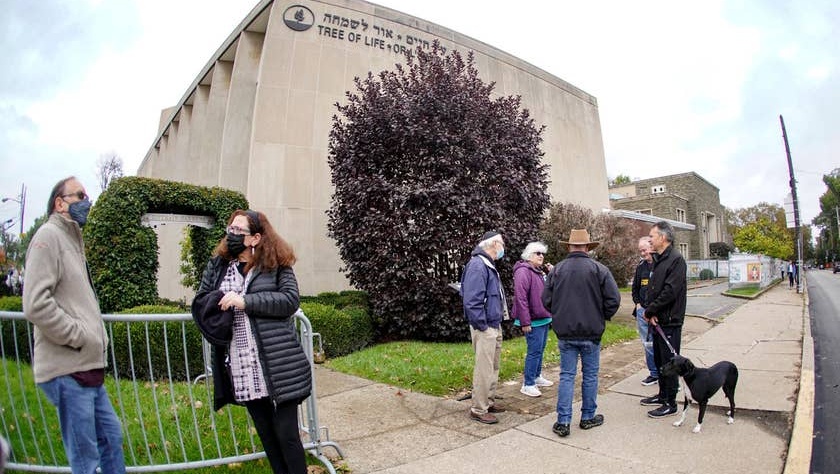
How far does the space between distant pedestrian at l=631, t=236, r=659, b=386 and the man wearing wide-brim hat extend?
1.75m

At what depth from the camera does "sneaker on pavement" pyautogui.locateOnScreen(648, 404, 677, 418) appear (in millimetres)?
4984

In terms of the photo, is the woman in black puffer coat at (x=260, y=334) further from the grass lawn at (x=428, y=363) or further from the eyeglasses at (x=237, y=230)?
the grass lawn at (x=428, y=363)

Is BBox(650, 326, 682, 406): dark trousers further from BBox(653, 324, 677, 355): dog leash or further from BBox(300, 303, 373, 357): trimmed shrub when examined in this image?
BBox(300, 303, 373, 357): trimmed shrub

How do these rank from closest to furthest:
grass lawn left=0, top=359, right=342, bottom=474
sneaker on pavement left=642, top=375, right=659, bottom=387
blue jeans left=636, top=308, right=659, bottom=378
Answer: grass lawn left=0, top=359, right=342, bottom=474, blue jeans left=636, top=308, right=659, bottom=378, sneaker on pavement left=642, top=375, right=659, bottom=387

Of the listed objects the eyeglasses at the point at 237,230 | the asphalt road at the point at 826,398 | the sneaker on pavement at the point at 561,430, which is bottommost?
the asphalt road at the point at 826,398

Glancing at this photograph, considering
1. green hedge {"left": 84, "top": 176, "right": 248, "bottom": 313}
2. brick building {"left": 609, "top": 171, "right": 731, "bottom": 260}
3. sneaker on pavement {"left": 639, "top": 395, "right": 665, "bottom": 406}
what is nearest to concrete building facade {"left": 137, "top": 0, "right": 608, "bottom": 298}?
green hedge {"left": 84, "top": 176, "right": 248, "bottom": 313}

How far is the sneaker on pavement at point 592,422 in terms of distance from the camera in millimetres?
4680

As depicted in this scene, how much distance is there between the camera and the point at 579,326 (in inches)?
180

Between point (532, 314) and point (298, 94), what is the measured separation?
11.5m

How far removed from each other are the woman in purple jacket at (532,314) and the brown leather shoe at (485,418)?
3.65 feet

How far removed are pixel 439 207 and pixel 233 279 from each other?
6183 millimetres

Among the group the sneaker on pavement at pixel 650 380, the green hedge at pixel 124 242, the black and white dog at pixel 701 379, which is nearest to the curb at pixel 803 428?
the black and white dog at pixel 701 379

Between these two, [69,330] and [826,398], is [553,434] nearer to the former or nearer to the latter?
[826,398]

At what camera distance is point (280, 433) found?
2.99m
